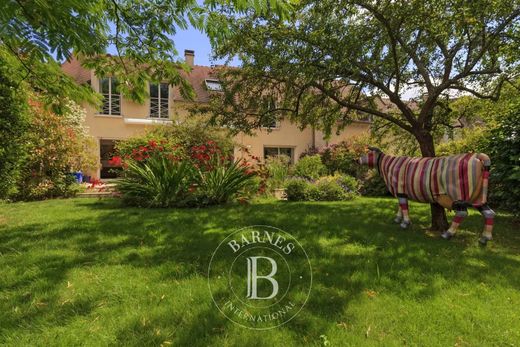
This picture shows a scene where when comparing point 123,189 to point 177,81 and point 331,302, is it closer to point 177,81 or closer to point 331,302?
A: point 177,81

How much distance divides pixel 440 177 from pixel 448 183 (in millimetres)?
156

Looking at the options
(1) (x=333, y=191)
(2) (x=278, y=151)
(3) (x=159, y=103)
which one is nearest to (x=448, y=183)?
(1) (x=333, y=191)

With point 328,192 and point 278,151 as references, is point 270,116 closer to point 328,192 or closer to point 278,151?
point 328,192

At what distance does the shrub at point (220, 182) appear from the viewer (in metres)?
8.26

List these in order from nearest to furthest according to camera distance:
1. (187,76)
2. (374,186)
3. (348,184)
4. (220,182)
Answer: (220,182) < (348,184) < (374,186) < (187,76)

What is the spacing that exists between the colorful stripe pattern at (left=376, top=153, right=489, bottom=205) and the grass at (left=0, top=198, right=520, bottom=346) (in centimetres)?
73

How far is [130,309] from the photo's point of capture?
9.78 ft

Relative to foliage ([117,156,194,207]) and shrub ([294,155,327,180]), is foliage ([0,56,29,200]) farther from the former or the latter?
shrub ([294,155,327,180])

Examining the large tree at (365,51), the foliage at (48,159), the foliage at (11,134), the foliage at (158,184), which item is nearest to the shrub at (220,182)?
the foliage at (158,184)

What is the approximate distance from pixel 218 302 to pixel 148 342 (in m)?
0.77

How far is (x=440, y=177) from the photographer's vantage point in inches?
211

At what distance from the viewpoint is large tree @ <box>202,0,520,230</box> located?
19.6ft

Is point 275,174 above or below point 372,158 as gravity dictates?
below

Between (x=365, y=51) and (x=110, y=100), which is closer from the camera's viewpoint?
(x=365, y=51)
